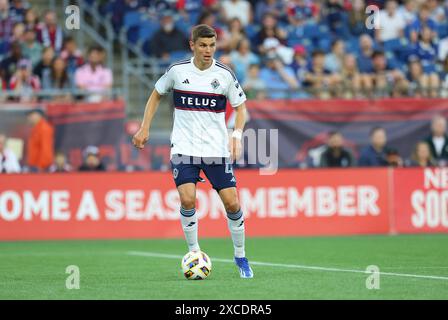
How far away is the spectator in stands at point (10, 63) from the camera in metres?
20.9

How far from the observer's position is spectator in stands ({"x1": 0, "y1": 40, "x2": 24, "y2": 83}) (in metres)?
20.9

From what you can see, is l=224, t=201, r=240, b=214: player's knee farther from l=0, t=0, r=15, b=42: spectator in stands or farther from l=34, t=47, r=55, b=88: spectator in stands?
l=0, t=0, r=15, b=42: spectator in stands

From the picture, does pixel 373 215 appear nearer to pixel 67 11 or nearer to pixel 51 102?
pixel 51 102

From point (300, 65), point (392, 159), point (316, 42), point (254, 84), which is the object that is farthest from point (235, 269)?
point (316, 42)

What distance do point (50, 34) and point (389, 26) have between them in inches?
298

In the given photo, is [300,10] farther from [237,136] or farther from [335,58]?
[237,136]

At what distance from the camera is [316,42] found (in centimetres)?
2417

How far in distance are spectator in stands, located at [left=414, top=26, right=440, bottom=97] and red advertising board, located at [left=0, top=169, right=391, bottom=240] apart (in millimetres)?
3727

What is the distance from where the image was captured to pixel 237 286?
9.94m

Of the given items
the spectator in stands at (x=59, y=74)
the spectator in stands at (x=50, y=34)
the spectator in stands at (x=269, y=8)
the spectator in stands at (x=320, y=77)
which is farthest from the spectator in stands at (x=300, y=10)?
the spectator in stands at (x=59, y=74)

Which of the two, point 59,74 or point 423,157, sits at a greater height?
point 59,74

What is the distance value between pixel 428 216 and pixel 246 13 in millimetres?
7226

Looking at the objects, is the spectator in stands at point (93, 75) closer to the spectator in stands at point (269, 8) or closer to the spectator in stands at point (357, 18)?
the spectator in stands at point (269, 8)

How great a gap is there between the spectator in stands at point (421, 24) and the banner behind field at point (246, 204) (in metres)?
5.75
